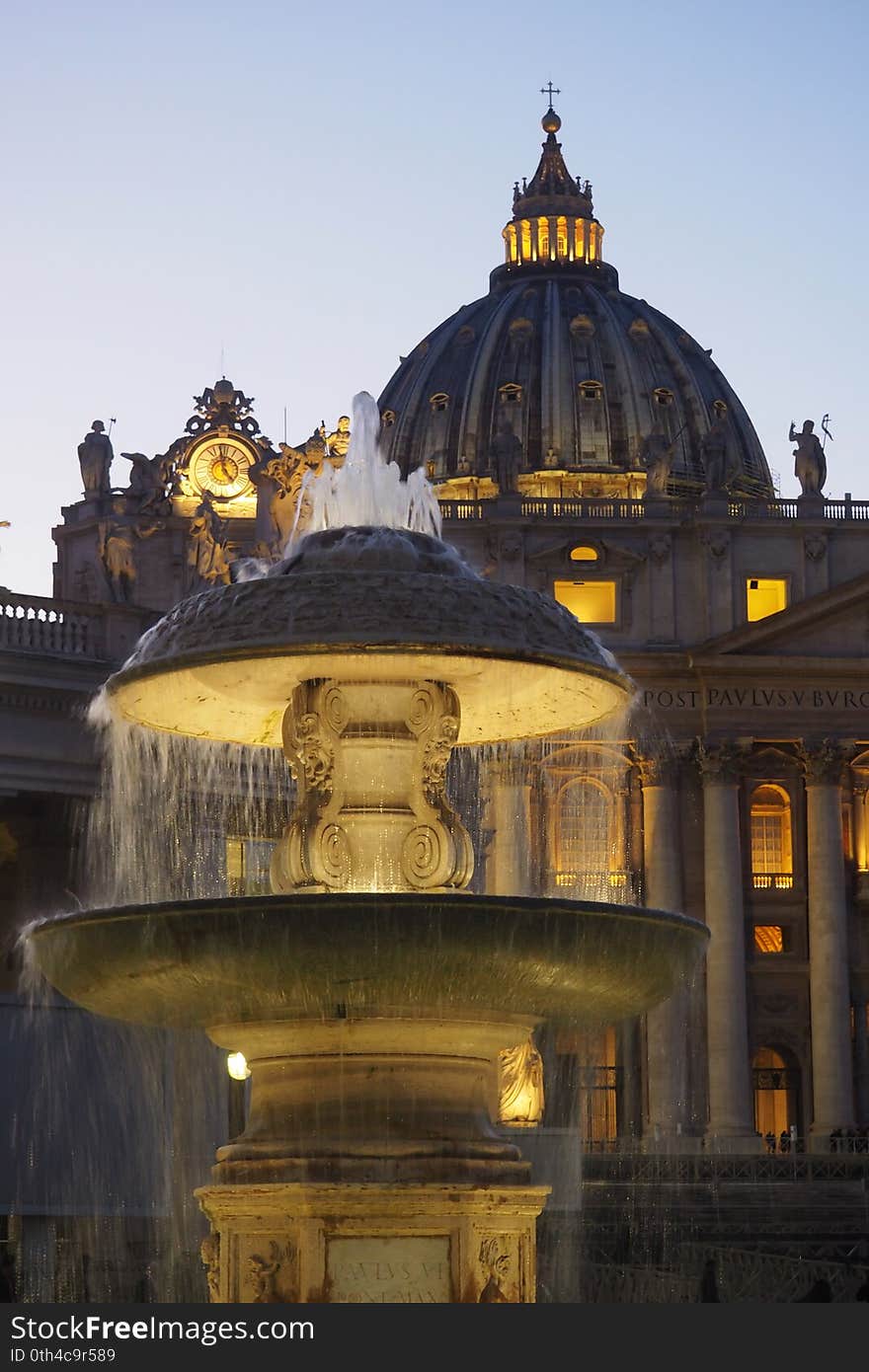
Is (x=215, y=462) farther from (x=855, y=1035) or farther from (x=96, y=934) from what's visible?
(x=96, y=934)

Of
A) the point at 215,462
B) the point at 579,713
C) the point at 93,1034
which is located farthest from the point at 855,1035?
the point at 579,713

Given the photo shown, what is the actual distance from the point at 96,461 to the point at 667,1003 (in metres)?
20.2

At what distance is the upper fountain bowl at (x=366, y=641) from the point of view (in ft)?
54.6

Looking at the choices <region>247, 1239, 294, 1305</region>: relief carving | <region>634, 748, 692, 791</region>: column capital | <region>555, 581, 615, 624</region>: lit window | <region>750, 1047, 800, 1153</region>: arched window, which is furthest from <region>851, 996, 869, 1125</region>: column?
<region>247, 1239, 294, 1305</region>: relief carving

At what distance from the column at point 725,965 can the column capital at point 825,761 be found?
195 cm

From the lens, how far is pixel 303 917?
15602 millimetres

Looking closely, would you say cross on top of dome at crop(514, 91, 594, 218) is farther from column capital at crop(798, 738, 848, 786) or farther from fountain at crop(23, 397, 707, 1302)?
fountain at crop(23, 397, 707, 1302)

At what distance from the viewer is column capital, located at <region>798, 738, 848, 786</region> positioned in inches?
2810

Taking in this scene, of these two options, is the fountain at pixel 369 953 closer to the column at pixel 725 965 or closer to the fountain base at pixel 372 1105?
the fountain base at pixel 372 1105

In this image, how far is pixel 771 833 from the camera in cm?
7675

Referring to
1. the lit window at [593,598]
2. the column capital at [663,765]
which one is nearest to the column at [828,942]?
the column capital at [663,765]

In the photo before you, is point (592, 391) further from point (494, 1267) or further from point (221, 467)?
point (494, 1267)

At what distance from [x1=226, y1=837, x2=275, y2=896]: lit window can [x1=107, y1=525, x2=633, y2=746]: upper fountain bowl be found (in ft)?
64.0

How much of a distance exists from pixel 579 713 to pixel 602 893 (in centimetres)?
5350
